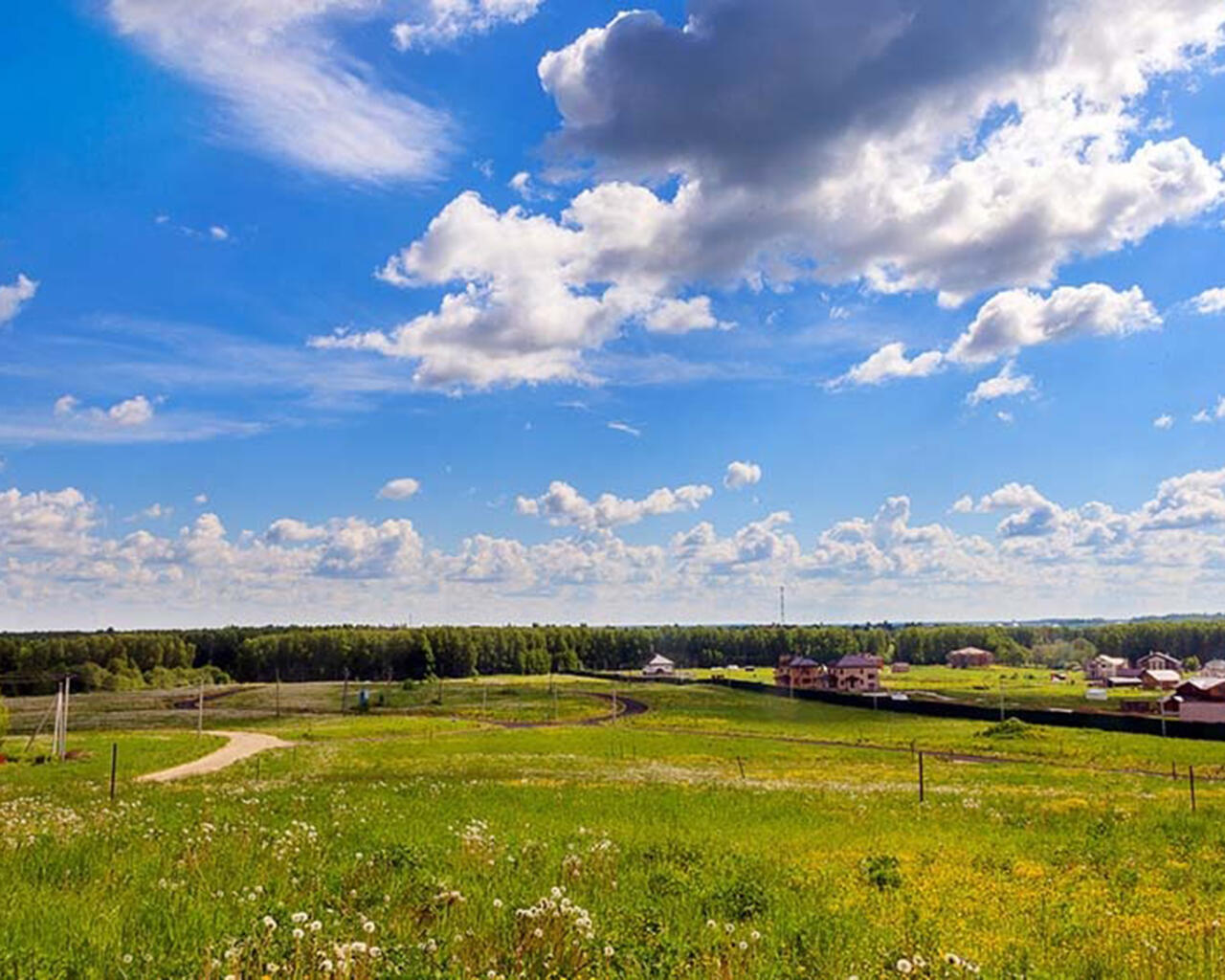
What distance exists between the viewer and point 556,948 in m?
9.35

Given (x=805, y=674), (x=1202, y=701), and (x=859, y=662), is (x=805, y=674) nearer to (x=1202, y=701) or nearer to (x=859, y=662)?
(x=859, y=662)

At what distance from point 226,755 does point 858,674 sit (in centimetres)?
11977

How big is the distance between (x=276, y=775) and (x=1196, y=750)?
6014cm

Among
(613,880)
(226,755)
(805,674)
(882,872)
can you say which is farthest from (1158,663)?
(613,880)

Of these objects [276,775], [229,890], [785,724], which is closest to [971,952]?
[229,890]

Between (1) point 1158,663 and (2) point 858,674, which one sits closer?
(2) point 858,674

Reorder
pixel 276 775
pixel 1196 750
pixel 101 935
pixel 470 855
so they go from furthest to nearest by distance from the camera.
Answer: pixel 1196 750, pixel 276 775, pixel 470 855, pixel 101 935

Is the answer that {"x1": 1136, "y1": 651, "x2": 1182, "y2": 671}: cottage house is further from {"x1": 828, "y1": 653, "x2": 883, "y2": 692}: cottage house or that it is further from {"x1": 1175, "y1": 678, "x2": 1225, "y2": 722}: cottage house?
{"x1": 1175, "y1": 678, "x2": 1225, "y2": 722}: cottage house

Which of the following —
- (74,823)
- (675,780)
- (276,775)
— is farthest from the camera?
(276,775)

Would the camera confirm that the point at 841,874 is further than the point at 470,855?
Yes

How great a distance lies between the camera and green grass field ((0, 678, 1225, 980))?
9195 mm

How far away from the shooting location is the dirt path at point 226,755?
4825cm

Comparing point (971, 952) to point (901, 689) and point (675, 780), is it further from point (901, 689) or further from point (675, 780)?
point (901, 689)

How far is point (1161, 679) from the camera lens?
6570 inches
